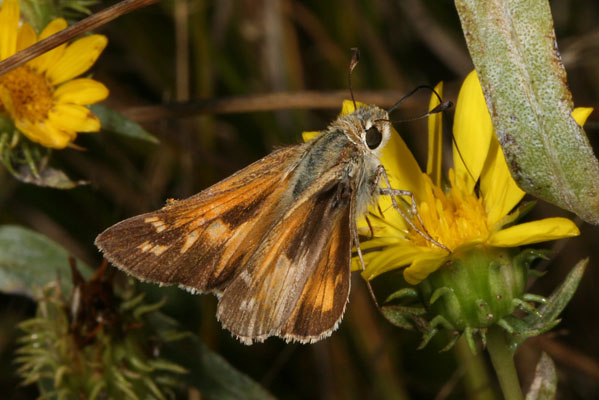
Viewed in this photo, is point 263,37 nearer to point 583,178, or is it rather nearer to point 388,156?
point 388,156

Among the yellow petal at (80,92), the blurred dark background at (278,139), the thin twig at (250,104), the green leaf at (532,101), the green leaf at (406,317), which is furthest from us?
the blurred dark background at (278,139)

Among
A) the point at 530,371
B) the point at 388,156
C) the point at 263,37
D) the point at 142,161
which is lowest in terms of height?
the point at 530,371

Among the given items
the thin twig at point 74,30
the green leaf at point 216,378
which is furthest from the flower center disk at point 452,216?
the thin twig at point 74,30

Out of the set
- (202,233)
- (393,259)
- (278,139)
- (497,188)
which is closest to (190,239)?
(202,233)

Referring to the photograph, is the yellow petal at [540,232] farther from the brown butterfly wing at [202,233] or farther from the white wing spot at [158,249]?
the white wing spot at [158,249]

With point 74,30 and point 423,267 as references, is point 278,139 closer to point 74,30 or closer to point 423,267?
point 74,30

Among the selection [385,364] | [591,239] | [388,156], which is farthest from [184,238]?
[591,239]

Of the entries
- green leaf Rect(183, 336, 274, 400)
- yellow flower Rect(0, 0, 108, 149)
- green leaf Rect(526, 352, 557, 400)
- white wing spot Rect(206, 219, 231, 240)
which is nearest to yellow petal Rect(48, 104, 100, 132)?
yellow flower Rect(0, 0, 108, 149)
